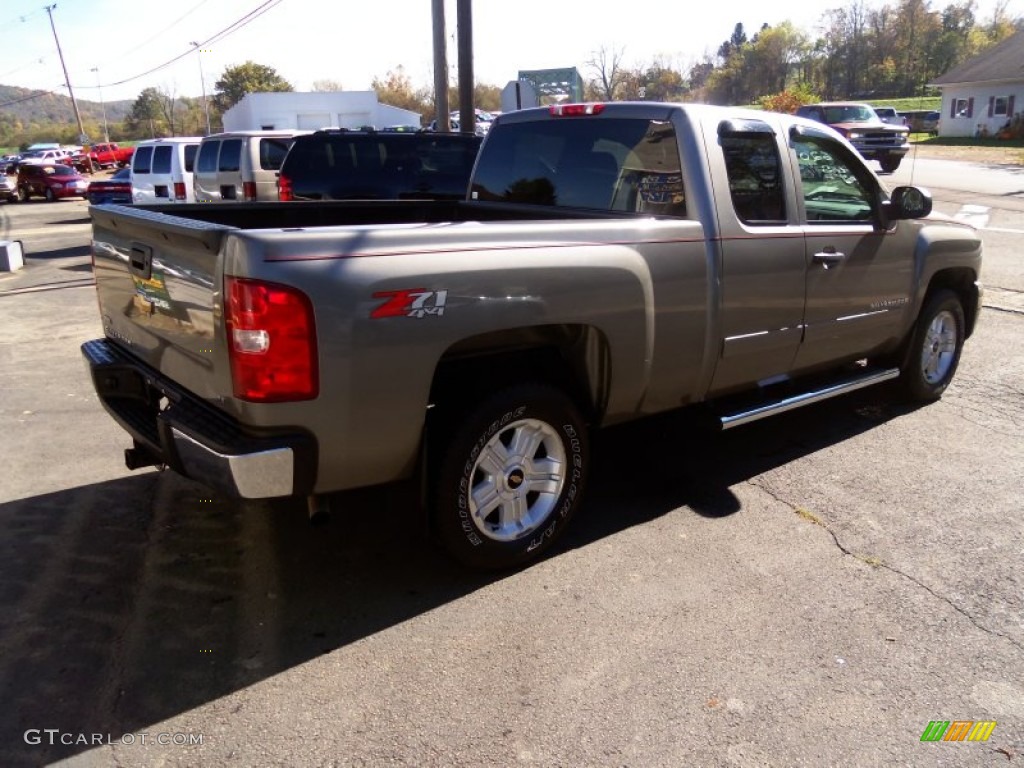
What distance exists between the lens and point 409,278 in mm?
2967

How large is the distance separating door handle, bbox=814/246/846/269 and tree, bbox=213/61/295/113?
306ft

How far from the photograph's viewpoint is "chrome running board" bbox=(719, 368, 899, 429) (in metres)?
4.34

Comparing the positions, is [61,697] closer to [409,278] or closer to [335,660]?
[335,660]

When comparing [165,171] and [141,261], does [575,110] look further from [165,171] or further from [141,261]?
[165,171]

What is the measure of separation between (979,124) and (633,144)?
59964 mm

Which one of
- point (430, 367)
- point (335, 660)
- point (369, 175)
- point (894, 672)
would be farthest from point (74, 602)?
point (369, 175)

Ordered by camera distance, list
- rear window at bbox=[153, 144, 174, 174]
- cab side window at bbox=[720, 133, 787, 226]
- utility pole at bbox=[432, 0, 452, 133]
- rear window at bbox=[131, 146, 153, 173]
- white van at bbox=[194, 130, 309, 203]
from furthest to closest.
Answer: rear window at bbox=[131, 146, 153, 173]
rear window at bbox=[153, 144, 174, 174]
utility pole at bbox=[432, 0, 452, 133]
white van at bbox=[194, 130, 309, 203]
cab side window at bbox=[720, 133, 787, 226]

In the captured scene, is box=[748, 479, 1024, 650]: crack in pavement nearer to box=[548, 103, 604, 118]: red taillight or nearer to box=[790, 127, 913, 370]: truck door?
box=[790, 127, 913, 370]: truck door

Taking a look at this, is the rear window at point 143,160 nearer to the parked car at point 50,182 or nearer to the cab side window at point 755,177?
the parked car at point 50,182

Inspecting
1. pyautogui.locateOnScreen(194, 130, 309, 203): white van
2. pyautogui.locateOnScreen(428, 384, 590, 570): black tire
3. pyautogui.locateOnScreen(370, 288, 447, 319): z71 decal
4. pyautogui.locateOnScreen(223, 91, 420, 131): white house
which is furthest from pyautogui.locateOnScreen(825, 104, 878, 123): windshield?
pyautogui.locateOnScreen(223, 91, 420, 131): white house

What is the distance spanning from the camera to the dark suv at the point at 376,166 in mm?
10164

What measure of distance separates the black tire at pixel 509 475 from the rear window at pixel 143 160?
18.2 m

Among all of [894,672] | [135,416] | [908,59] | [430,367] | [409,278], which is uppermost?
[908,59]

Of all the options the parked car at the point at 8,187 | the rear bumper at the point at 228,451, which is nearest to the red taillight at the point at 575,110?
the rear bumper at the point at 228,451
